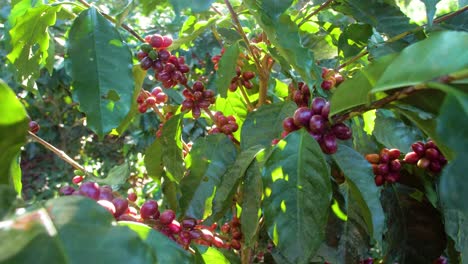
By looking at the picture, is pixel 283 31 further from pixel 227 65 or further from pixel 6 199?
pixel 6 199

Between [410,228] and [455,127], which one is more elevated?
[455,127]

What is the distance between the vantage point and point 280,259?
102cm

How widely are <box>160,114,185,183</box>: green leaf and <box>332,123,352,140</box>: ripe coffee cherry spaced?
0.42m

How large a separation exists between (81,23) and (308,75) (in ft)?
1.33

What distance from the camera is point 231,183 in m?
0.86

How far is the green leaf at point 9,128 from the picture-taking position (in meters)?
0.48

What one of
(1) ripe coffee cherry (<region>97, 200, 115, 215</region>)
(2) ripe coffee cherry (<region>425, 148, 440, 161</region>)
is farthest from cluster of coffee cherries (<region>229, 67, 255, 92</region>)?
(1) ripe coffee cherry (<region>97, 200, 115, 215</region>)

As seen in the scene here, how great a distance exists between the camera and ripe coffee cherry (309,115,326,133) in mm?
715

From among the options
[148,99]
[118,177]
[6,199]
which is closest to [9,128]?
[6,199]

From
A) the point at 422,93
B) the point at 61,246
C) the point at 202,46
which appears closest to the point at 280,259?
the point at 422,93

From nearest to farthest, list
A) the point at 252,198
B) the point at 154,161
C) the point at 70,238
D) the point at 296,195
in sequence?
1. the point at 70,238
2. the point at 296,195
3. the point at 252,198
4. the point at 154,161

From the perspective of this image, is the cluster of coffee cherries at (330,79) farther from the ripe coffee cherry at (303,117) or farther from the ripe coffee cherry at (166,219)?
the ripe coffee cherry at (166,219)

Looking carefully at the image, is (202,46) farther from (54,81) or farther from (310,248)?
(310,248)

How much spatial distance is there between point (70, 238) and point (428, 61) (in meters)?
0.41
